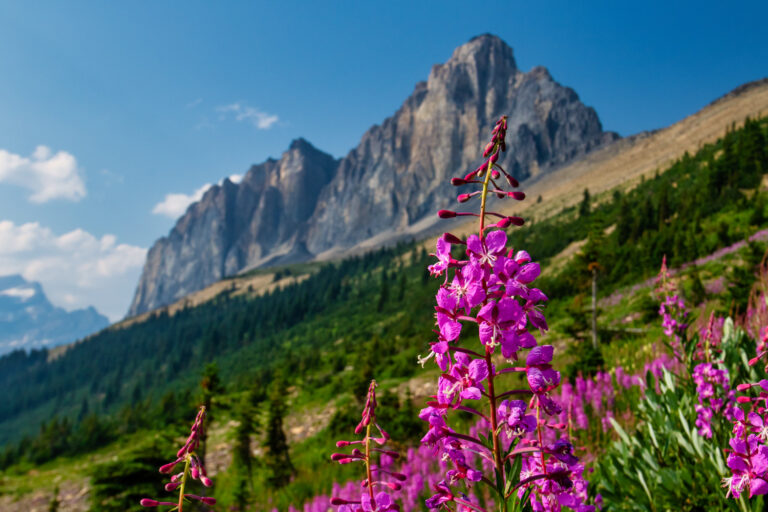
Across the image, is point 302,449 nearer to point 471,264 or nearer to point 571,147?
point 471,264

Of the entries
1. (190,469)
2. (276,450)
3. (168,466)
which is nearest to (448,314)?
(190,469)

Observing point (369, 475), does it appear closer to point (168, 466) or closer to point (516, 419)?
point (516, 419)

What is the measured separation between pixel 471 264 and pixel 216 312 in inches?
6548

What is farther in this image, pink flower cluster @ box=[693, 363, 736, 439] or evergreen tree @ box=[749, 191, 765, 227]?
evergreen tree @ box=[749, 191, 765, 227]

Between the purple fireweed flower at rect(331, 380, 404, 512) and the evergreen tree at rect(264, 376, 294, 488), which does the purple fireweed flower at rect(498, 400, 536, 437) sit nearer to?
the purple fireweed flower at rect(331, 380, 404, 512)

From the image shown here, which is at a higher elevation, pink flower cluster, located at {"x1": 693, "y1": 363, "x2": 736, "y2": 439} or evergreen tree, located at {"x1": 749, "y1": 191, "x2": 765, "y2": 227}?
evergreen tree, located at {"x1": 749, "y1": 191, "x2": 765, "y2": 227}

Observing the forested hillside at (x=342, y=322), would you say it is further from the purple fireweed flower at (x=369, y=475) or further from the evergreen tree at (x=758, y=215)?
the purple fireweed flower at (x=369, y=475)

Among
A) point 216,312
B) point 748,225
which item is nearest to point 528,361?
point 748,225

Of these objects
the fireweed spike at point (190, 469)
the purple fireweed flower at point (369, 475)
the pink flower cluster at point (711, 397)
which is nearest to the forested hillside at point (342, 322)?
the purple fireweed flower at point (369, 475)

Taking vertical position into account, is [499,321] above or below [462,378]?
Result: above

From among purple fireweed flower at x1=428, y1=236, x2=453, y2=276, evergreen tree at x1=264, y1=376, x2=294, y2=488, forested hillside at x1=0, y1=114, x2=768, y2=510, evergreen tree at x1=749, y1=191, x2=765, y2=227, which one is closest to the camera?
purple fireweed flower at x1=428, y1=236, x2=453, y2=276

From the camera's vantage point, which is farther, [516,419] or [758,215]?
[758,215]

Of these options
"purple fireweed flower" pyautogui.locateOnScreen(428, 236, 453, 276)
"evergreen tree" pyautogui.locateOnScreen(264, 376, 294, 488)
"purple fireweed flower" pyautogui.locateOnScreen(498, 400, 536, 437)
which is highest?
"purple fireweed flower" pyautogui.locateOnScreen(428, 236, 453, 276)

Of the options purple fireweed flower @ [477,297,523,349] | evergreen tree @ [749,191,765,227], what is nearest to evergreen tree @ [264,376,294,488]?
purple fireweed flower @ [477,297,523,349]
